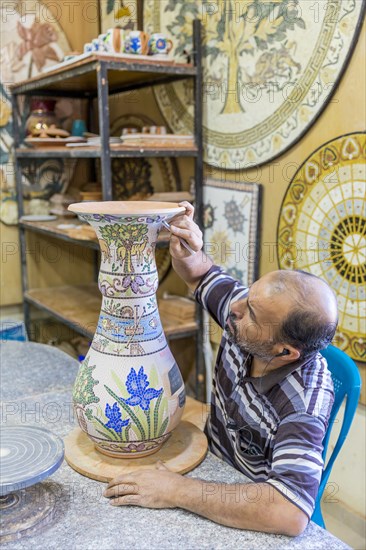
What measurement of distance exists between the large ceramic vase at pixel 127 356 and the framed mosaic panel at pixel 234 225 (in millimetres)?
1129

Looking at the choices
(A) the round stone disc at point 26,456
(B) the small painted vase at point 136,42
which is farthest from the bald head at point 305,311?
(B) the small painted vase at point 136,42

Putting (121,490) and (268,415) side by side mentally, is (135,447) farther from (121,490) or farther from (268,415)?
(268,415)

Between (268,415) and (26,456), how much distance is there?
50 centimetres

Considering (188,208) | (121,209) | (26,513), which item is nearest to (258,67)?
(188,208)

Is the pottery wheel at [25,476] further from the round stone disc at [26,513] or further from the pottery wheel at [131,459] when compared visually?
the pottery wheel at [131,459]

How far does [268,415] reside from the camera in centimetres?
124

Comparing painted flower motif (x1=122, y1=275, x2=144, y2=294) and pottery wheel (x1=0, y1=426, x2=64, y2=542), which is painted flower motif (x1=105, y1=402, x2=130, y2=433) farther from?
painted flower motif (x1=122, y1=275, x2=144, y2=294)

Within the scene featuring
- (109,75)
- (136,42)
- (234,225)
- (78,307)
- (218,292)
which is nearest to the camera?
(218,292)

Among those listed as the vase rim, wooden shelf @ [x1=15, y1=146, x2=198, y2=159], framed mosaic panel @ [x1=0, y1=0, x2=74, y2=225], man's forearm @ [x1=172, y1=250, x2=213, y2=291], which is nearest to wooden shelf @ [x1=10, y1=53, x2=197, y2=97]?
framed mosaic panel @ [x1=0, y1=0, x2=74, y2=225]

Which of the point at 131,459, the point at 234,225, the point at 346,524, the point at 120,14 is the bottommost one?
the point at 346,524

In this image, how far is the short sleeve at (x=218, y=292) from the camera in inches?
59.4

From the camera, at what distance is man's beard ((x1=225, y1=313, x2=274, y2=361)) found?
1202mm

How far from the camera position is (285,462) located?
3.52 feet

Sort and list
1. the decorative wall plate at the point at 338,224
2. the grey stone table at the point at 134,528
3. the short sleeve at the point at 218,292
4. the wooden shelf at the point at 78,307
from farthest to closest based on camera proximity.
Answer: the wooden shelf at the point at 78,307, the decorative wall plate at the point at 338,224, the short sleeve at the point at 218,292, the grey stone table at the point at 134,528
